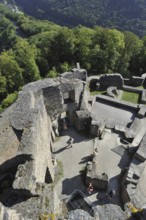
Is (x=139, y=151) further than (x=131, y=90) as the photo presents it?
No

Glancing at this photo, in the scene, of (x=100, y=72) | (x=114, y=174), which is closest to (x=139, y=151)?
(x=114, y=174)

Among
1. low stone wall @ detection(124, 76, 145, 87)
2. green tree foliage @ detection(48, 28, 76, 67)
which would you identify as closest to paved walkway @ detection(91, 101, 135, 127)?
low stone wall @ detection(124, 76, 145, 87)

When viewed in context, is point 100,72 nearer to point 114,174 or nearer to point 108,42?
point 108,42

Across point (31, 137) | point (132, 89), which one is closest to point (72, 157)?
point (31, 137)

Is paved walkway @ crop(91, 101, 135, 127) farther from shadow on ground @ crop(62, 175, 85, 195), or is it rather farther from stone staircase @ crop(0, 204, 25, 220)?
stone staircase @ crop(0, 204, 25, 220)

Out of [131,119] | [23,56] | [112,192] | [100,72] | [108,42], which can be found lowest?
[112,192]
